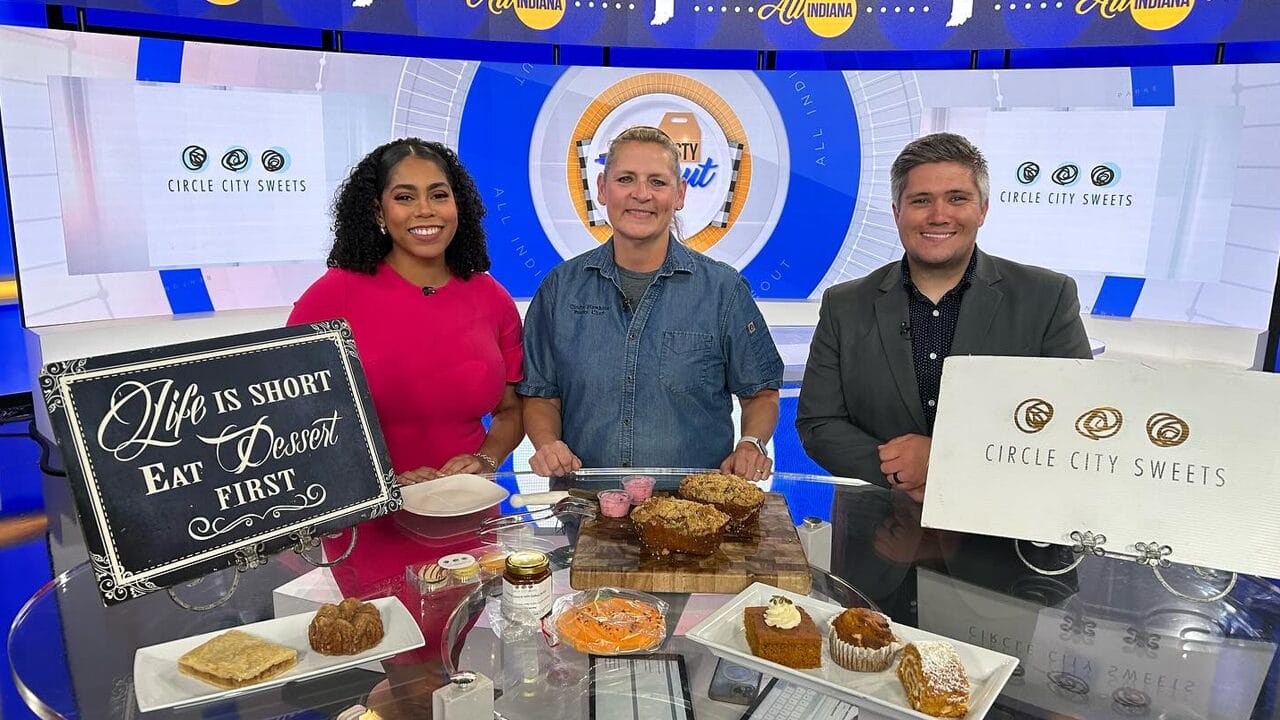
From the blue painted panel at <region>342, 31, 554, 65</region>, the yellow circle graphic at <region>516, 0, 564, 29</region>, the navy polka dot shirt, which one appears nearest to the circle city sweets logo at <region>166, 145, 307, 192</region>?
the blue painted panel at <region>342, 31, 554, 65</region>

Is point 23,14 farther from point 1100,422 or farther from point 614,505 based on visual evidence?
point 1100,422

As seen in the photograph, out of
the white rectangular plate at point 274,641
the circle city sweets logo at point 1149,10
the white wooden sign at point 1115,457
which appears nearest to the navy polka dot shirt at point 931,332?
the white wooden sign at point 1115,457

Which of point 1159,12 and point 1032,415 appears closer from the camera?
point 1032,415

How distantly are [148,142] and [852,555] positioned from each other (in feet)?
18.3

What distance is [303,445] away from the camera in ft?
5.95

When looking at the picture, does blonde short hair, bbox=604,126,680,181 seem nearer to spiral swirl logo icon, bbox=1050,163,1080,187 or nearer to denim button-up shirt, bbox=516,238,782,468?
denim button-up shirt, bbox=516,238,782,468

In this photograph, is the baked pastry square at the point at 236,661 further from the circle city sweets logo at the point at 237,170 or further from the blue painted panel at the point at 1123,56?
the blue painted panel at the point at 1123,56

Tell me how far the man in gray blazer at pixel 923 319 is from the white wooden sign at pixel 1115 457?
0.72 metres

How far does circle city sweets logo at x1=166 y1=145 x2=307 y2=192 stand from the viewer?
19.1ft

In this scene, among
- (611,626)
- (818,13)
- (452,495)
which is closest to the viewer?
(611,626)

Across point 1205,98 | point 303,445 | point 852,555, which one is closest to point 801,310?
point 1205,98

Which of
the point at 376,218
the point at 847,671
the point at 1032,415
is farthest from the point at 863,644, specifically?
the point at 376,218

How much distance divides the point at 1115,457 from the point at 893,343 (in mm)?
1012

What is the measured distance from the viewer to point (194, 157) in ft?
19.2
